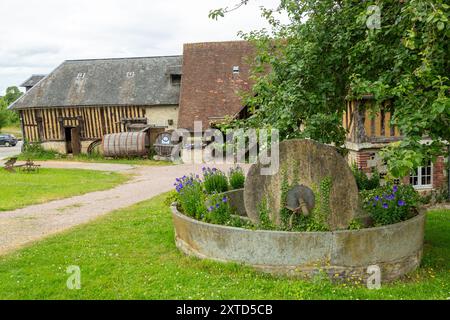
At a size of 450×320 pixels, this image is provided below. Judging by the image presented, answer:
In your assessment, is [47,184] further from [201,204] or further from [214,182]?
[201,204]

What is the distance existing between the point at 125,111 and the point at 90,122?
2499mm

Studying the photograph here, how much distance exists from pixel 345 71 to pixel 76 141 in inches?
928

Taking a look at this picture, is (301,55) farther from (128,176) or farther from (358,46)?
(128,176)

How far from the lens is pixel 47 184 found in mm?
17047

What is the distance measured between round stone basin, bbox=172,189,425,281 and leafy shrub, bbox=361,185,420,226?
27 centimetres

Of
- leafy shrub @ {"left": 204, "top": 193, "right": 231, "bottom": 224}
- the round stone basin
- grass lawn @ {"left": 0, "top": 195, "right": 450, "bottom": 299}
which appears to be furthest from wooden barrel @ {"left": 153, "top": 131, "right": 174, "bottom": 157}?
the round stone basin

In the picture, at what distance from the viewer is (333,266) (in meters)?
6.39

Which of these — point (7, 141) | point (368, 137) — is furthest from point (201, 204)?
point (7, 141)

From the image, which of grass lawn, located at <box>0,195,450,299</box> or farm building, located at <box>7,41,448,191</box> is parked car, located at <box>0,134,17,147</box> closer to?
farm building, located at <box>7,41,448,191</box>

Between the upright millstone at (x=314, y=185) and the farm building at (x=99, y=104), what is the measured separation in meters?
20.3

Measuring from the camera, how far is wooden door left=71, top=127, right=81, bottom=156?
28.0 metres

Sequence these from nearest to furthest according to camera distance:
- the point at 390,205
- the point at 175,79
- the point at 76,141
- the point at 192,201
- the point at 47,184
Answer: the point at 390,205 → the point at 192,201 → the point at 47,184 → the point at 76,141 → the point at 175,79

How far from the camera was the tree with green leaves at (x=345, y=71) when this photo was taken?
5.65 metres

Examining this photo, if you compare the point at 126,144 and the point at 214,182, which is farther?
the point at 126,144
